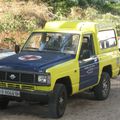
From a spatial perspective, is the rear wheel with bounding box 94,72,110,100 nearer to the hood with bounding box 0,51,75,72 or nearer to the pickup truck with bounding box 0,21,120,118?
the pickup truck with bounding box 0,21,120,118

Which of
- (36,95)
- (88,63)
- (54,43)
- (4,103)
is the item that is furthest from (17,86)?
(88,63)

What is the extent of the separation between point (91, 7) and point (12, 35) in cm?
1065

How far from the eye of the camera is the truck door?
10133 millimetres

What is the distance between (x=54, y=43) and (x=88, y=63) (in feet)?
3.05

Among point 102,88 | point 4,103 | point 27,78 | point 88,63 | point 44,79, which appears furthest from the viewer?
point 102,88

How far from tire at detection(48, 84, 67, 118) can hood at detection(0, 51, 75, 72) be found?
53cm

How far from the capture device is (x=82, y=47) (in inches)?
409

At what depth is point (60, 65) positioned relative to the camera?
9.29 meters

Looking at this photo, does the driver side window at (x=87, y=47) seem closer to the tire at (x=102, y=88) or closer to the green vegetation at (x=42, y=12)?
the tire at (x=102, y=88)

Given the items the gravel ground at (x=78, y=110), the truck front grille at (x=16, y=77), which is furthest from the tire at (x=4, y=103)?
the truck front grille at (x=16, y=77)

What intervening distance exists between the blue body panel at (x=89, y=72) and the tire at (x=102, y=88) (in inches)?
20.5

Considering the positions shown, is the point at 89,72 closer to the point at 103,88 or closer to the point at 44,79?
the point at 103,88

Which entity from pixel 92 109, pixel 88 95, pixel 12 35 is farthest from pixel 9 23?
pixel 92 109

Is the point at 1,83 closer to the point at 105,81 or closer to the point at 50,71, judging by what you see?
the point at 50,71
